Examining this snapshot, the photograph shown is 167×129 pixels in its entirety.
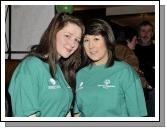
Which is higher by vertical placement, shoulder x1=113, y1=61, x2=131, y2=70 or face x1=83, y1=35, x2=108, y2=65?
face x1=83, y1=35, x2=108, y2=65

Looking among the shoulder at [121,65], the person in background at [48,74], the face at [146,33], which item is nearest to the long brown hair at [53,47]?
the person in background at [48,74]

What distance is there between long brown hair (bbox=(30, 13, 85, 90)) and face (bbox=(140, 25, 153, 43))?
32 centimetres

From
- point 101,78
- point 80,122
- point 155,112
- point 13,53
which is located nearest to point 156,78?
point 155,112

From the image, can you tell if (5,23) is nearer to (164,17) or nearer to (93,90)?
(93,90)

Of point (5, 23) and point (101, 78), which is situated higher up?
point (5, 23)

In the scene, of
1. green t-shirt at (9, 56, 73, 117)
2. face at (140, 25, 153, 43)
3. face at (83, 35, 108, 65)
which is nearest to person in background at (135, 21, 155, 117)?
face at (140, 25, 153, 43)

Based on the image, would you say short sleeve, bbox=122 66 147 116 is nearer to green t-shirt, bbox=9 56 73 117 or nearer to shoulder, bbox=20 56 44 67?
green t-shirt, bbox=9 56 73 117

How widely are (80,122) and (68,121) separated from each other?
0.06 meters

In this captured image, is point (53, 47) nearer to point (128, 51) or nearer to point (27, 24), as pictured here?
point (27, 24)

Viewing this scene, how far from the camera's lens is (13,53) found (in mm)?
1255

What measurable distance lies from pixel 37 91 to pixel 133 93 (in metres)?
0.50

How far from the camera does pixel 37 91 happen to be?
1194 millimetres

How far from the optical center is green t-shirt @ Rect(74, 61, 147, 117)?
1.21 metres

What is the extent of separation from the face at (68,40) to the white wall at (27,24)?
111 mm
